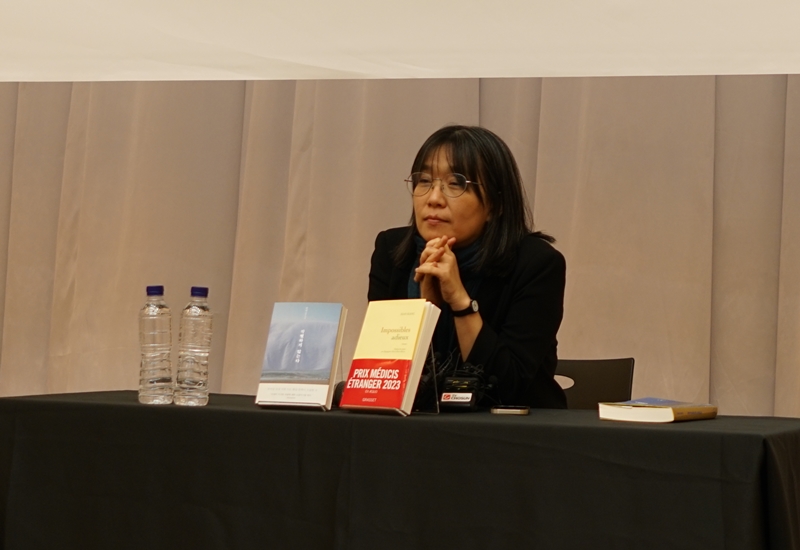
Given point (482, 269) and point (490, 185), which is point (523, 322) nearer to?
point (482, 269)

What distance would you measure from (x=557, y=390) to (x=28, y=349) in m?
2.52

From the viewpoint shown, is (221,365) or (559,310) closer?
(559,310)

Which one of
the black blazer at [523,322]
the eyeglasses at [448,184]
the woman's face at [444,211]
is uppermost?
the eyeglasses at [448,184]

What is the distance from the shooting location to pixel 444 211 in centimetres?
201

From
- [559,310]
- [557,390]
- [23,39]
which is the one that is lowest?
[557,390]

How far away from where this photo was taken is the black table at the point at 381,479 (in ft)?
4.02

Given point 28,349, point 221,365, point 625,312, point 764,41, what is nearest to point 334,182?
point 221,365

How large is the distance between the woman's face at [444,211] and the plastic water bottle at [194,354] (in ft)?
1.78

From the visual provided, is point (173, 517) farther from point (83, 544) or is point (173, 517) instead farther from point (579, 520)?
point (579, 520)

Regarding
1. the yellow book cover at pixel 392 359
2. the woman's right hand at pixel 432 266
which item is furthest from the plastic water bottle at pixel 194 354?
the woman's right hand at pixel 432 266

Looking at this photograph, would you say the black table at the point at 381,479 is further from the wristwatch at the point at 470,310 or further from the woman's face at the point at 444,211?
the woman's face at the point at 444,211

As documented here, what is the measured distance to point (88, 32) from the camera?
1.55m

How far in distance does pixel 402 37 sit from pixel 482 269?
730 mm

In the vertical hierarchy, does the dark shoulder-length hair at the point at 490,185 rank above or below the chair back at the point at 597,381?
above
